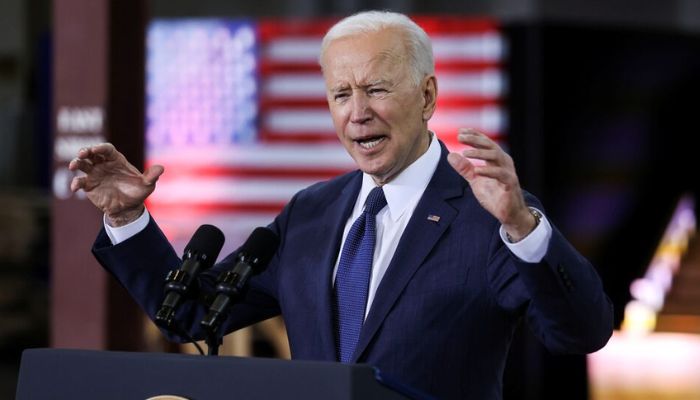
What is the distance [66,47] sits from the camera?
4.65m

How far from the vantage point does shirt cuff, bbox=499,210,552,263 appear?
6.06ft

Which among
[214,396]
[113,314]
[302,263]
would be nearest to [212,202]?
[113,314]

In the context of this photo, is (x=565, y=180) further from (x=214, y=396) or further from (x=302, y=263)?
(x=214, y=396)

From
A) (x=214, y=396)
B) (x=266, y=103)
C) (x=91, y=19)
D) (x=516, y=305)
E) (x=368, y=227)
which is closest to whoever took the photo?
(x=214, y=396)

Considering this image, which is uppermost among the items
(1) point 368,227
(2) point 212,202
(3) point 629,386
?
(1) point 368,227

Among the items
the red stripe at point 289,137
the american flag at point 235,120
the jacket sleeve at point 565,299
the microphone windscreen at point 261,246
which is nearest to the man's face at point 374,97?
the microphone windscreen at point 261,246

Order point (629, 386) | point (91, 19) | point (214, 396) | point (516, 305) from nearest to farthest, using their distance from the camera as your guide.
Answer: point (214, 396) < point (516, 305) < point (91, 19) < point (629, 386)

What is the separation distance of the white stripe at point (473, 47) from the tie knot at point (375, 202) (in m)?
4.63

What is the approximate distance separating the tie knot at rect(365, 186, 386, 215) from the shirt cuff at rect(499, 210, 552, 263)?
39cm

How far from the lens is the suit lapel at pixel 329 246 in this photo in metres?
2.11

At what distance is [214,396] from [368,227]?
0.60 m

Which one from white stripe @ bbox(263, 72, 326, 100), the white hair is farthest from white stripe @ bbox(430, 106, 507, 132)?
the white hair

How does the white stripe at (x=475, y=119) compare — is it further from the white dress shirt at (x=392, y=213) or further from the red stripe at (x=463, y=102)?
the white dress shirt at (x=392, y=213)

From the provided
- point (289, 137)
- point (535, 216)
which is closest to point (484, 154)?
point (535, 216)
